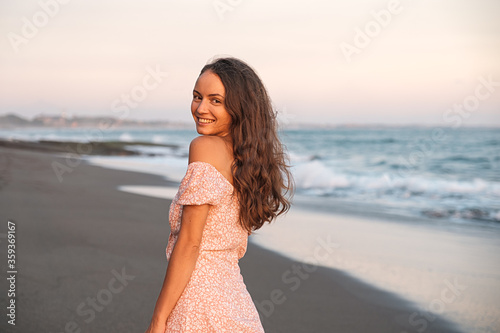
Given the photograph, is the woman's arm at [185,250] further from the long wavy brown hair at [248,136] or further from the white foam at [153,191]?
the white foam at [153,191]

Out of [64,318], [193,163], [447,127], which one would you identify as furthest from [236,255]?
[447,127]

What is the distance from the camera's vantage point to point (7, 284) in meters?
4.32

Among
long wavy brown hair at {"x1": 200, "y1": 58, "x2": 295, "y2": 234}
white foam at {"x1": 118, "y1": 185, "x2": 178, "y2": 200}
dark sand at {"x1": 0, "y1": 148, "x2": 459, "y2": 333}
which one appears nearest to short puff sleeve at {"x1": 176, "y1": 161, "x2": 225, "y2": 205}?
long wavy brown hair at {"x1": 200, "y1": 58, "x2": 295, "y2": 234}

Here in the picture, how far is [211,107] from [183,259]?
0.57 metres

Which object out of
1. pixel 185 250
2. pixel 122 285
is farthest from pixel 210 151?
pixel 122 285

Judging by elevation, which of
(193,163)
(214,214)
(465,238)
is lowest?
(465,238)

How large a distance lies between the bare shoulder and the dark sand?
7.79ft

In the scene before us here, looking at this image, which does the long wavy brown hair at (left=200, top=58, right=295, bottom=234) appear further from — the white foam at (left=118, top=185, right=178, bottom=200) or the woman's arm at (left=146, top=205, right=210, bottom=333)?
the white foam at (left=118, top=185, right=178, bottom=200)

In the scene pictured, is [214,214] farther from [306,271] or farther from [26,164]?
[26,164]

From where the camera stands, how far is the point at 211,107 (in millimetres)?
1954

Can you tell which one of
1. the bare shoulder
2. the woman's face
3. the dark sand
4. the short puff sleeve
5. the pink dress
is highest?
the woman's face

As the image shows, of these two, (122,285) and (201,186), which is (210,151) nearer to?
(201,186)

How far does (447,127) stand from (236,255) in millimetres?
41201

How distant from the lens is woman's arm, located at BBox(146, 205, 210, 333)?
1780 mm
